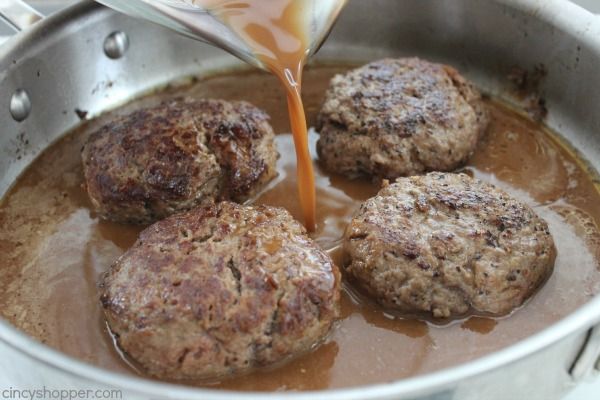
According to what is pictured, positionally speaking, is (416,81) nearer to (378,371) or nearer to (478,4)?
(478,4)

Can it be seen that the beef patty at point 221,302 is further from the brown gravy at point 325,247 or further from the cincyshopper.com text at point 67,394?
the cincyshopper.com text at point 67,394

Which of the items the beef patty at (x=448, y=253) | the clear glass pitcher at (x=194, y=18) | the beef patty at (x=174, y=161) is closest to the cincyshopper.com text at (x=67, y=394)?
the beef patty at (x=174, y=161)

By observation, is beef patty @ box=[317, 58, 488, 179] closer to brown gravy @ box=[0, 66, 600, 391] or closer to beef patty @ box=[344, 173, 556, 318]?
brown gravy @ box=[0, 66, 600, 391]

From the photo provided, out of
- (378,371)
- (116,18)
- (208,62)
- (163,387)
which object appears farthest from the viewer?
(208,62)

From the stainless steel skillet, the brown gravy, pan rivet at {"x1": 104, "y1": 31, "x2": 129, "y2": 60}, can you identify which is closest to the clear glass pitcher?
the brown gravy

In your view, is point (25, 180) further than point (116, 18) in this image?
No

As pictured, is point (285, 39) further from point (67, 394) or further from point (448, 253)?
point (67, 394)

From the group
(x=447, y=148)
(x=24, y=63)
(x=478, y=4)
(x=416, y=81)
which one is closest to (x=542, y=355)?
(x=447, y=148)
